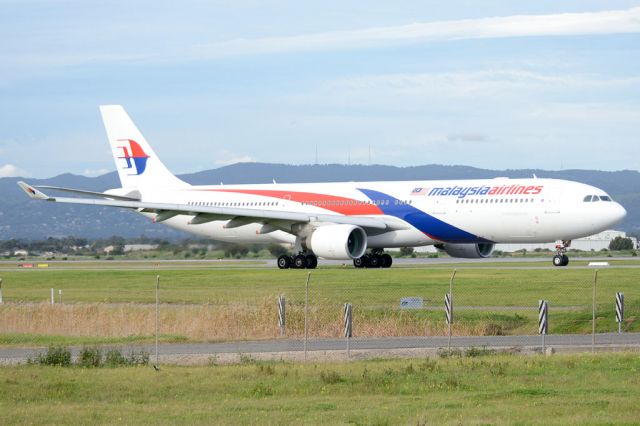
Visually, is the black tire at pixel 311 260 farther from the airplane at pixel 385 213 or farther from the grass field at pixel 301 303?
the grass field at pixel 301 303

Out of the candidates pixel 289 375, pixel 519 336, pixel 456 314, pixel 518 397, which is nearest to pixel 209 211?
pixel 456 314

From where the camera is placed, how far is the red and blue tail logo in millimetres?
65000

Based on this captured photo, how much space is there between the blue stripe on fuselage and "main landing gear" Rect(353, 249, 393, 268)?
284 cm

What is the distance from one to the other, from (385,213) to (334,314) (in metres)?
24.4

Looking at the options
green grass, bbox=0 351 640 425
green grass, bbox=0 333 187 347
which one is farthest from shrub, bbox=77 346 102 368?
green grass, bbox=0 333 187 347

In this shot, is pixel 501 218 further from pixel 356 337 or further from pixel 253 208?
pixel 356 337

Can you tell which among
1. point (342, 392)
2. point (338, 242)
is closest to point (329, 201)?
point (338, 242)

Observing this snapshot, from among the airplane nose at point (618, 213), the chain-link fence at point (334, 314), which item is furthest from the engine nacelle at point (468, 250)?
the chain-link fence at point (334, 314)

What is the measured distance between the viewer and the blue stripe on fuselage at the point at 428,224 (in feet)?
178

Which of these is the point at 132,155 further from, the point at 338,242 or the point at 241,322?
the point at 241,322

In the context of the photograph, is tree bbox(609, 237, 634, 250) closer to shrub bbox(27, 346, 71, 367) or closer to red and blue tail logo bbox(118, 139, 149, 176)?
red and blue tail logo bbox(118, 139, 149, 176)

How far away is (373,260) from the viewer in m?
57.8

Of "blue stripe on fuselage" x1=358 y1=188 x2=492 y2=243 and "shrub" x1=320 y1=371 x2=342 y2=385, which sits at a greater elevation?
"blue stripe on fuselage" x1=358 y1=188 x2=492 y2=243

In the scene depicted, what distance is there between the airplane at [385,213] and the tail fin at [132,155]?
126cm
